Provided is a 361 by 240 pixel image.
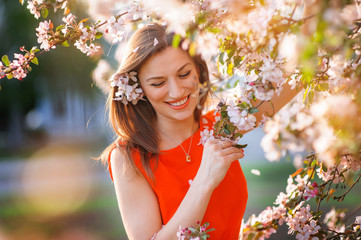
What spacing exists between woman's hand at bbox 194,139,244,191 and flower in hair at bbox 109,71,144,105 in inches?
23.0

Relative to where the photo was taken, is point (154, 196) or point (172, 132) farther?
point (172, 132)

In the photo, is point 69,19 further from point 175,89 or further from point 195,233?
point 195,233

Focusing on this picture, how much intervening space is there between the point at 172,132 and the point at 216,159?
81 cm

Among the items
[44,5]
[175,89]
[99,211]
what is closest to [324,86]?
[175,89]

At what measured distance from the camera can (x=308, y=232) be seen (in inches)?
62.6

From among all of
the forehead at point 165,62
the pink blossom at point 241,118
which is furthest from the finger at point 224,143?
the forehead at point 165,62

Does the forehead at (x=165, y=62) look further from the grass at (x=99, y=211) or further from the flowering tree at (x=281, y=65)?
the grass at (x=99, y=211)

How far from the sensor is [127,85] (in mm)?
2084

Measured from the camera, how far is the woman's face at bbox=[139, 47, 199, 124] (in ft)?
6.55

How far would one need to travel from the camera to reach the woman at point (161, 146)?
2.02 meters

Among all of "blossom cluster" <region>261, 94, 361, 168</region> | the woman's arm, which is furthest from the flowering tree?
the woman's arm

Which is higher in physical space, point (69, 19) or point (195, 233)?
point (69, 19)

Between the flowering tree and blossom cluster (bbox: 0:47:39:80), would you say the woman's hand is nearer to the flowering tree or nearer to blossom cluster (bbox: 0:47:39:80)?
the flowering tree

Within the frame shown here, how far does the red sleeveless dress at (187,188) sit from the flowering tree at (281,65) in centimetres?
57
